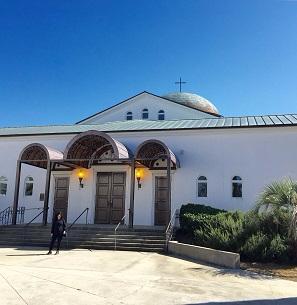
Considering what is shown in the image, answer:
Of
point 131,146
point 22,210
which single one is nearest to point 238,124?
point 131,146

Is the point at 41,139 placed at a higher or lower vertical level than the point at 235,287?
higher

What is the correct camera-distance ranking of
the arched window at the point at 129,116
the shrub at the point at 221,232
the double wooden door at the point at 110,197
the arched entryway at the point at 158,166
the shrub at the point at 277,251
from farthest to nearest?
the arched window at the point at 129,116 → the double wooden door at the point at 110,197 → the arched entryway at the point at 158,166 → the shrub at the point at 221,232 → the shrub at the point at 277,251

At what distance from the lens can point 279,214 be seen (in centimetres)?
1334

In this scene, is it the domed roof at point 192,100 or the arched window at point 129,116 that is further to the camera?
the domed roof at point 192,100

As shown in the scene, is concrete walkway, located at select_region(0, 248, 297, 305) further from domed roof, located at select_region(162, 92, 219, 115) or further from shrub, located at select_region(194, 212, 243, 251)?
domed roof, located at select_region(162, 92, 219, 115)

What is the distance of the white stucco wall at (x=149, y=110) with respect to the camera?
89.8 ft

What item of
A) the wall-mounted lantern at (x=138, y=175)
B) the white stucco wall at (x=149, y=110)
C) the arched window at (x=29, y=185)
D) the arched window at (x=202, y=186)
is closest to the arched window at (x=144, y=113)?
the white stucco wall at (x=149, y=110)

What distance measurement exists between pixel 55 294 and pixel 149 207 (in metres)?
12.4

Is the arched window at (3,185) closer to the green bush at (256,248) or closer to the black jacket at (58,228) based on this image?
the black jacket at (58,228)

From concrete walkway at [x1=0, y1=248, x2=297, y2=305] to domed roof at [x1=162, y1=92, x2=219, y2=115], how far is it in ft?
67.6

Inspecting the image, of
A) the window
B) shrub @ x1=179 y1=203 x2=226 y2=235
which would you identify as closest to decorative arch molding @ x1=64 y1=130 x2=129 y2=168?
shrub @ x1=179 y1=203 x2=226 y2=235

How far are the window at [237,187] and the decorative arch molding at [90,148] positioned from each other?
18.3ft

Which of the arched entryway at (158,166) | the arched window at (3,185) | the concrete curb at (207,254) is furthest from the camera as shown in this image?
the arched window at (3,185)

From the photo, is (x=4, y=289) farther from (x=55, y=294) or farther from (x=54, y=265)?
(x=54, y=265)
